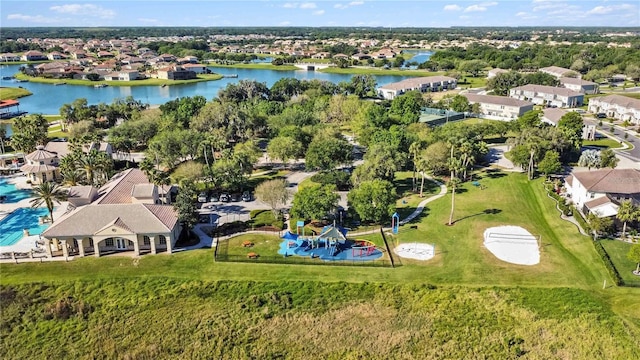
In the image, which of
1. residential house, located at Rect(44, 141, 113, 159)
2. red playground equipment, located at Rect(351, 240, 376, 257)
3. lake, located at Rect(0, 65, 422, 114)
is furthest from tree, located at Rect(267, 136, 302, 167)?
lake, located at Rect(0, 65, 422, 114)

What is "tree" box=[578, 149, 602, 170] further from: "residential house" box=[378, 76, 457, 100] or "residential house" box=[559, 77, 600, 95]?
"residential house" box=[559, 77, 600, 95]

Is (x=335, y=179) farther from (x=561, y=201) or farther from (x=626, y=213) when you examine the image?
(x=626, y=213)

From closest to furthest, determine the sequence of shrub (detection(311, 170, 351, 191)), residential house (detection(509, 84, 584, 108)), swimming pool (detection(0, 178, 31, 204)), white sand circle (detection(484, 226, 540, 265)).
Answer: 1. white sand circle (detection(484, 226, 540, 265))
2. swimming pool (detection(0, 178, 31, 204))
3. shrub (detection(311, 170, 351, 191))
4. residential house (detection(509, 84, 584, 108))

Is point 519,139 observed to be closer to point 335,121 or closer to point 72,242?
point 335,121

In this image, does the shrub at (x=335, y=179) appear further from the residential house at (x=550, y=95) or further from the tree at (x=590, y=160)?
the residential house at (x=550, y=95)

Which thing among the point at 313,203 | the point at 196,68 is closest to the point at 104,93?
the point at 196,68

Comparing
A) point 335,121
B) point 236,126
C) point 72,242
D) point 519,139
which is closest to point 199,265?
point 72,242
